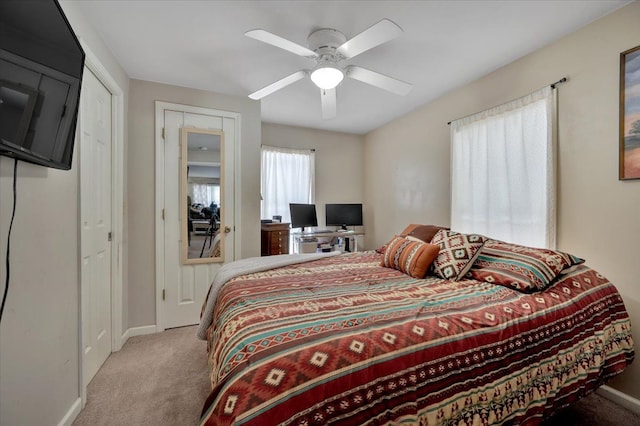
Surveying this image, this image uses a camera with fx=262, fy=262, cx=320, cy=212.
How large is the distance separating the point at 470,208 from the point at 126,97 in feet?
12.1

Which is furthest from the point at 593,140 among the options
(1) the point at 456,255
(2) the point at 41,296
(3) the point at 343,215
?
(2) the point at 41,296

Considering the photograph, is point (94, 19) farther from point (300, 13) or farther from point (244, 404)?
point (244, 404)

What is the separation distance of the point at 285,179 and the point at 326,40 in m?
2.57

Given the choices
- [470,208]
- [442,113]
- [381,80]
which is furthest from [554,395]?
[442,113]

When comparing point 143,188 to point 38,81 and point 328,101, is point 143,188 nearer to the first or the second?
point 38,81

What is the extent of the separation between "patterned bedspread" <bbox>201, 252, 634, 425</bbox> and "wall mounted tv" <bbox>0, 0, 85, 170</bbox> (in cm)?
106

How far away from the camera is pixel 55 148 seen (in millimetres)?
1222

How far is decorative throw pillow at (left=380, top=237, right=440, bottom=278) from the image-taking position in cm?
190

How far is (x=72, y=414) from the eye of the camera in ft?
5.02

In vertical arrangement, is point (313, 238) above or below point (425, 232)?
below

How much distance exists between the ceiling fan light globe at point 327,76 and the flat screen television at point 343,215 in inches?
103

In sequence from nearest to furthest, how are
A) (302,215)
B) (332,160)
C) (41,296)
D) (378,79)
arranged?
(41,296), (378,79), (302,215), (332,160)

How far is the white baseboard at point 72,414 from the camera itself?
4.79ft

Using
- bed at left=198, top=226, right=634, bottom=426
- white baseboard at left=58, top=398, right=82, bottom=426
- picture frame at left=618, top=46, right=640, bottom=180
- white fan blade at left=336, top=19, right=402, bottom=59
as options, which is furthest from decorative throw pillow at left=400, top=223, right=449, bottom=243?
white baseboard at left=58, top=398, right=82, bottom=426
